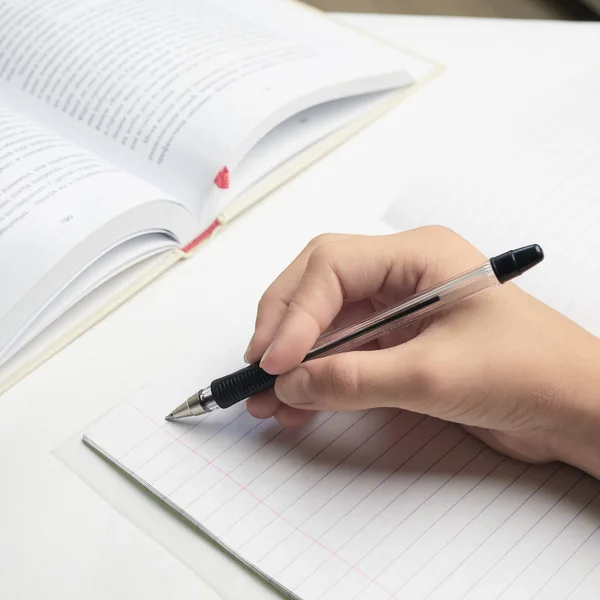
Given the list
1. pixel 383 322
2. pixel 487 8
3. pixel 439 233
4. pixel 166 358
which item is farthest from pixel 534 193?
pixel 487 8

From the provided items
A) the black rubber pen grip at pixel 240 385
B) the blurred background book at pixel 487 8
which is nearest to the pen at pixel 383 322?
the black rubber pen grip at pixel 240 385

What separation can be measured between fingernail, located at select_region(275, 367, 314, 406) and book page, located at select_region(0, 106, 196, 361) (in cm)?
23

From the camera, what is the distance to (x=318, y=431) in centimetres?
55

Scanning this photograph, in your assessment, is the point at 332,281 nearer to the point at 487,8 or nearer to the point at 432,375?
the point at 432,375

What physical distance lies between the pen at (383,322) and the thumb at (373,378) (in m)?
0.03

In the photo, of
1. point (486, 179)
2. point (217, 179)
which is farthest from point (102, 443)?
point (486, 179)

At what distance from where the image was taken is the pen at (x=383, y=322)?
17.9 inches

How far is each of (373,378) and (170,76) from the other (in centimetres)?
46

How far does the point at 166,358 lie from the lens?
60 cm

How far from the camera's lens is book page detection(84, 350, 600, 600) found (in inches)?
18.4

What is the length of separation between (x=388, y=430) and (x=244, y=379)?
0.12 metres

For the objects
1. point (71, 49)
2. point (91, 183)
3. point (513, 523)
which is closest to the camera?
point (513, 523)

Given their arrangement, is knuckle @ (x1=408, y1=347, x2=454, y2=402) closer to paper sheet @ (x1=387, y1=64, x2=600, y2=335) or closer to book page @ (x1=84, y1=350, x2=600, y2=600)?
book page @ (x1=84, y1=350, x2=600, y2=600)

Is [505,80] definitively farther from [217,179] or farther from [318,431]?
[318,431]
